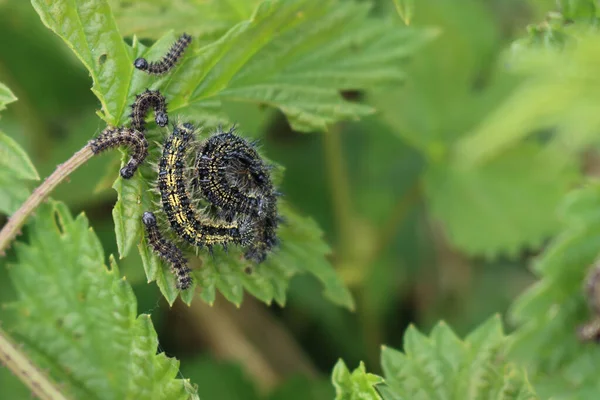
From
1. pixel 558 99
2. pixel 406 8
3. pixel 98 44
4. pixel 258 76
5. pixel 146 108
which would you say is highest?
pixel 558 99

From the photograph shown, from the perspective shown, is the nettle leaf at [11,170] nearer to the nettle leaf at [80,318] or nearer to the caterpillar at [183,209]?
the nettle leaf at [80,318]

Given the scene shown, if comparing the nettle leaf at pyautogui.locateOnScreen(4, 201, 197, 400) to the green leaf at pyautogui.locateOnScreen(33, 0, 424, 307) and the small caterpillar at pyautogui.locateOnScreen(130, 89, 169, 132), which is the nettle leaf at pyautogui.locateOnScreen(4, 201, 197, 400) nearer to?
the green leaf at pyautogui.locateOnScreen(33, 0, 424, 307)

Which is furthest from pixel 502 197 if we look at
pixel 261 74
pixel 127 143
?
pixel 127 143

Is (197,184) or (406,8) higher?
(406,8)

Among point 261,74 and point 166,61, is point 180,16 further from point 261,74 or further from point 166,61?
point 166,61

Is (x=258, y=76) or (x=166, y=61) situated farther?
(x=258, y=76)

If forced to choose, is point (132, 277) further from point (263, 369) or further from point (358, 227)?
point (358, 227)

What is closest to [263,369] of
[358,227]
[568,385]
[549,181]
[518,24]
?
[358,227]

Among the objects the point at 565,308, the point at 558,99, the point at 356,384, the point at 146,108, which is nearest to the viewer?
the point at 356,384
